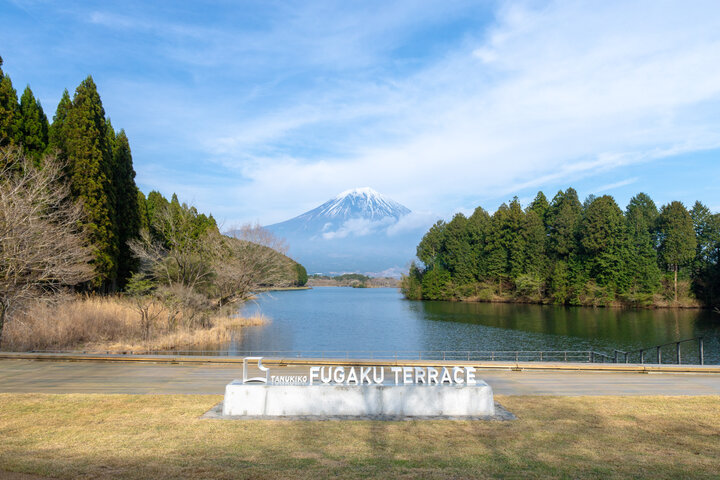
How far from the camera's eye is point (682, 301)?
70.9 meters

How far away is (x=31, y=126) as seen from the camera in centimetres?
3603

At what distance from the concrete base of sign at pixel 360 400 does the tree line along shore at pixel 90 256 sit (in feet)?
42.7

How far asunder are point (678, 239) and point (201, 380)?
2973 inches

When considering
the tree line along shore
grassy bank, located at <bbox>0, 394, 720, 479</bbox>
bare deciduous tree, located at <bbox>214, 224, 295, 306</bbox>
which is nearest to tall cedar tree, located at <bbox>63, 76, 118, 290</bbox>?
the tree line along shore

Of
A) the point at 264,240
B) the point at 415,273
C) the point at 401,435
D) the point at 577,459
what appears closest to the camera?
the point at 577,459

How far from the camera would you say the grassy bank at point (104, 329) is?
25359 millimetres

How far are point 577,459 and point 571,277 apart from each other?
7630 centimetres

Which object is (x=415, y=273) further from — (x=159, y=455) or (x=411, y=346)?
(x=159, y=455)

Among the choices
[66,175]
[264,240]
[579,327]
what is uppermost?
[66,175]

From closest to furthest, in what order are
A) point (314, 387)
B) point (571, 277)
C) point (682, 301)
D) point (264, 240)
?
point (314, 387) < point (264, 240) < point (682, 301) < point (571, 277)

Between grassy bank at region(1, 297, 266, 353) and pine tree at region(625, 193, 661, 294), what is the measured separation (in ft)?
200

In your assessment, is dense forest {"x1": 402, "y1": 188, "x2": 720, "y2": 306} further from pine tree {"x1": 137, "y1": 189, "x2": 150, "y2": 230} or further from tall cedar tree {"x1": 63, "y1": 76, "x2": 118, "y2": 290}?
tall cedar tree {"x1": 63, "y1": 76, "x2": 118, "y2": 290}

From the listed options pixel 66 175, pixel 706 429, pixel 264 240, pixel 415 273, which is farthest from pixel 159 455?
pixel 415 273

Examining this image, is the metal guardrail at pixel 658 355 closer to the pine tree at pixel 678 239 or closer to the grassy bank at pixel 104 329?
the grassy bank at pixel 104 329
